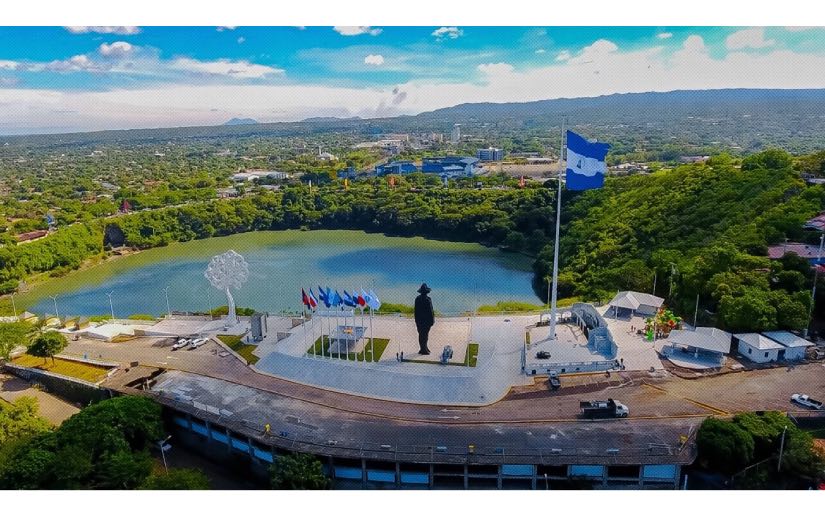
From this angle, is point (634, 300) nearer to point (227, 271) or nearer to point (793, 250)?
point (793, 250)

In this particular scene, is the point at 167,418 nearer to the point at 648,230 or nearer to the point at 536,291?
the point at 536,291

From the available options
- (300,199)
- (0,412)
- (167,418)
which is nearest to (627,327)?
(167,418)

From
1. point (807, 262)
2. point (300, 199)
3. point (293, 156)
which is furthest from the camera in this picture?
point (293, 156)

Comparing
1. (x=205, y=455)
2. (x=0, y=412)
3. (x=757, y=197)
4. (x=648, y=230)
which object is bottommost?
(x=205, y=455)

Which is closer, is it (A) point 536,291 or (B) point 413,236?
(A) point 536,291

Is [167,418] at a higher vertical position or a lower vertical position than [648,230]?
lower

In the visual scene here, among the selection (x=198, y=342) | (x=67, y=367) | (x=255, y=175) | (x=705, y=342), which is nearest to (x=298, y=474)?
(x=198, y=342)

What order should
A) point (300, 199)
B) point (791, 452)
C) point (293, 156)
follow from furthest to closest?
point (293, 156), point (300, 199), point (791, 452)
